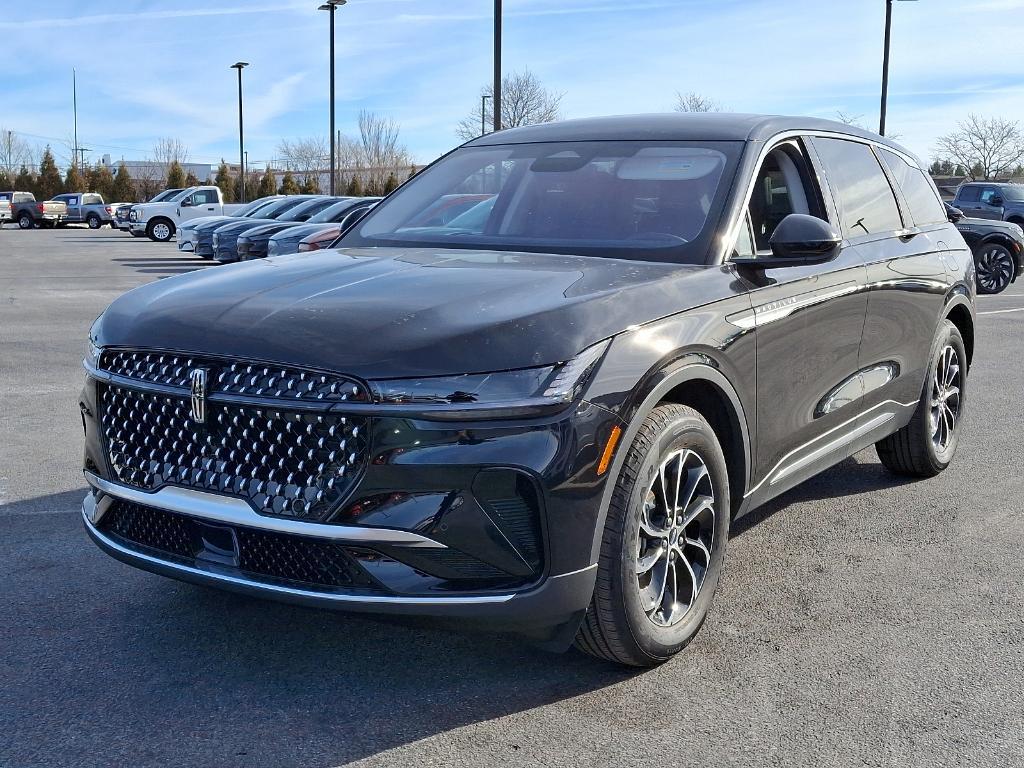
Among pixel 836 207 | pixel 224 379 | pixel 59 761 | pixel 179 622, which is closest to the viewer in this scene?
pixel 59 761

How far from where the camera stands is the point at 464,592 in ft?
10.1

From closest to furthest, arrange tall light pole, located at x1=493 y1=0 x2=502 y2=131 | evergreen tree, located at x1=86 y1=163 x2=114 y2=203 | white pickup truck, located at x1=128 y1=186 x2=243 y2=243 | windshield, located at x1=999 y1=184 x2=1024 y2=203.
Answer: tall light pole, located at x1=493 y1=0 x2=502 y2=131
windshield, located at x1=999 y1=184 x2=1024 y2=203
white pickup truck, located at x1=128 y1=186 x2=243 y2=243
evergreen tree, located at x1=86 y1=163 x2=114 y2=203

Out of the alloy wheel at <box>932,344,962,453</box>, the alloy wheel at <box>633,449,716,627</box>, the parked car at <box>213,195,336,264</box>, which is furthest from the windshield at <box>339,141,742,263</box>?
the parked car at <box>213,195,336,264</box>

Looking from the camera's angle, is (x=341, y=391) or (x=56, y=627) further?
(x=56, y=627)

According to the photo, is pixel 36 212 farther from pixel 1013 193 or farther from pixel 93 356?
pixel 93 356

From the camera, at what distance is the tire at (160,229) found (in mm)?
38938

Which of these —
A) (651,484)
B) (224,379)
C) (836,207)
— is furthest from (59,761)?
(836,207)

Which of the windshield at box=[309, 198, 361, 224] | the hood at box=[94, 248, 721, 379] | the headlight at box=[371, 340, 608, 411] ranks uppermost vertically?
the windshield at box=[309, 198, 361, 224]

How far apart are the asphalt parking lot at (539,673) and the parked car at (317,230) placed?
27.4ft

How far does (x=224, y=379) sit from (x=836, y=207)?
290cm

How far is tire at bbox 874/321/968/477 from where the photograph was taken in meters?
5.86

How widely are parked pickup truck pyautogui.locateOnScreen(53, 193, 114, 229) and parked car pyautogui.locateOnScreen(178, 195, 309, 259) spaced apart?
33.7 meters

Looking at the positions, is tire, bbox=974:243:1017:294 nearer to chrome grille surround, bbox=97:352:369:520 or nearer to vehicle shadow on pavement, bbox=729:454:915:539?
vehicle shadow on pavement, bbox=729:454:915:539

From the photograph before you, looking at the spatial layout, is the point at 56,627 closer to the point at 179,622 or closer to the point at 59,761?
Answer: the point at 179,622
